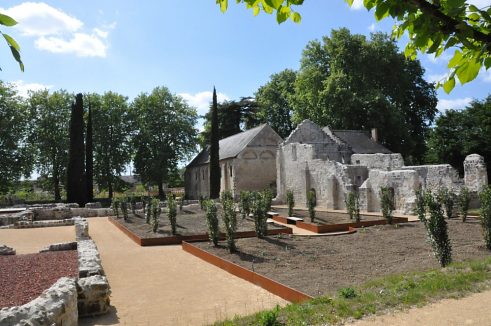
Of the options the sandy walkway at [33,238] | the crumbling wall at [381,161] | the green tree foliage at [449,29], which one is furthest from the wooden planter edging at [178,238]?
the crumbling wall at [381,161]

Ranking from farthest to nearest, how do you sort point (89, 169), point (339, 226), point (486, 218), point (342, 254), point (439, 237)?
point (89, 169), point (339, 226), point (342, 254), point (486, 218), point (439, 237)

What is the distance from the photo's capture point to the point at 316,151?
29516mm

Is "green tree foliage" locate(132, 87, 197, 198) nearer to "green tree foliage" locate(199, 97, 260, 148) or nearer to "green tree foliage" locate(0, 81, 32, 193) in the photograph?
"green tree foliage" locate(199, 97, 260, 148)

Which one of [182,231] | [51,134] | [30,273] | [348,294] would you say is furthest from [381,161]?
[51,134]

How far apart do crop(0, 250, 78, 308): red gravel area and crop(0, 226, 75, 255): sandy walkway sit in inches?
133

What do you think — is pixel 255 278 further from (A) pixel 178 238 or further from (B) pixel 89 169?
(B) pixel 89 169

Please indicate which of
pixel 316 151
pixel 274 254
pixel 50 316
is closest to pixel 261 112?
pixel 316 151

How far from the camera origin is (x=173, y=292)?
8.09m

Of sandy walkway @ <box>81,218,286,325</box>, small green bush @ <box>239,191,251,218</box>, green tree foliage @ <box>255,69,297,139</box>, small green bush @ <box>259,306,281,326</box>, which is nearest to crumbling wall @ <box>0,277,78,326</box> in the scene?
sandy walkway @ <box>81,218,286,325</box>

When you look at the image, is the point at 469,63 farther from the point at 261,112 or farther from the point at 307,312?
the point at 261,112

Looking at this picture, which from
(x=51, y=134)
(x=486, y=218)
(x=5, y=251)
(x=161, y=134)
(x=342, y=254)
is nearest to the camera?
(x=486, y=218)

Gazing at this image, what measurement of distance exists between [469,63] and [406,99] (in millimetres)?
40837

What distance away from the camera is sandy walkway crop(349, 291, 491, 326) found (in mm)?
4922

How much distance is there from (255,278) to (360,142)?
2503 centimetres
